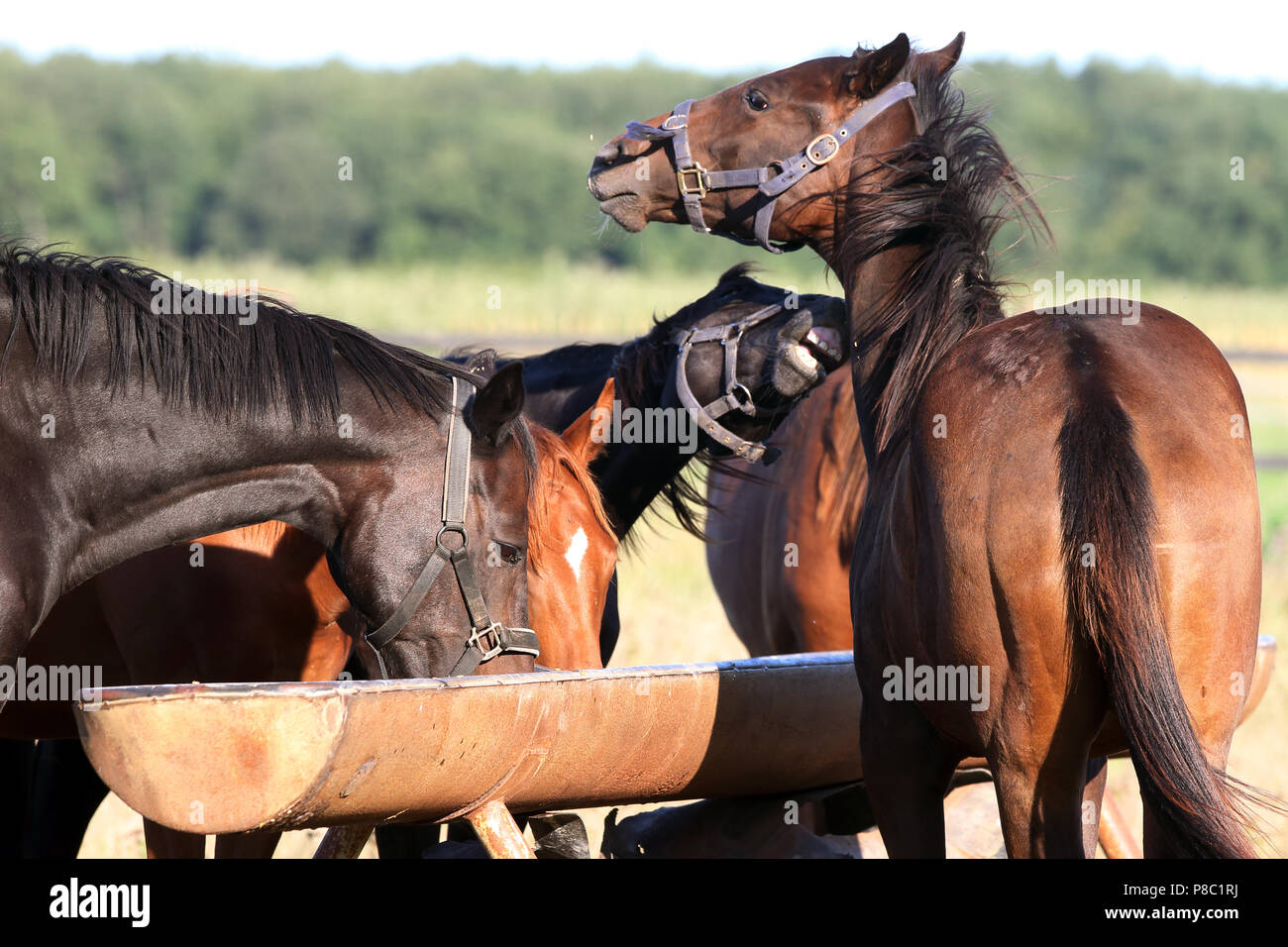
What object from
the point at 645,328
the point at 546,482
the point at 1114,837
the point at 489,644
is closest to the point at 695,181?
the point at 546,482

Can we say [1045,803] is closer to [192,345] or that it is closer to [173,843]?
[192,345]

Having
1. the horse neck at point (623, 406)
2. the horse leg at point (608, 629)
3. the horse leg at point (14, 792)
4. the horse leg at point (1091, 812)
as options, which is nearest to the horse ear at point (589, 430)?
the horse neck at point (623, 406)

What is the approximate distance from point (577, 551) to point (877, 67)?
174 cm

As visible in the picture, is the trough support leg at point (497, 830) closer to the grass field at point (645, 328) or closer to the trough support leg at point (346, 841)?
the trough support leg at point (346, 841)

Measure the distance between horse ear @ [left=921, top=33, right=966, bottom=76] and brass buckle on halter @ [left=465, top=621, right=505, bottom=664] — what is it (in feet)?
7.32

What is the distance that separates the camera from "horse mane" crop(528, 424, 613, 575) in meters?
A: 3.57

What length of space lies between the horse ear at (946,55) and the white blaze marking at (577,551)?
6.00 feet

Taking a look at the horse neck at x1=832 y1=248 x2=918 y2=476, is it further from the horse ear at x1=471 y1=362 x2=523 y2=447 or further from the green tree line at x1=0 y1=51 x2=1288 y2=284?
the green tree line at x1=0 y1=51 x2=1288 y2=284

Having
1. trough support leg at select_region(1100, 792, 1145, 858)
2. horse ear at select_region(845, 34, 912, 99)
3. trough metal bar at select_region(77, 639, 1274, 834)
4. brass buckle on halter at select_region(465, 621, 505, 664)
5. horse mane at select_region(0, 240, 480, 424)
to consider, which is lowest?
trough support leg at select_region(1100, 792, 1145, 858)

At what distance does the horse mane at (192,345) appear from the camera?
304 cm

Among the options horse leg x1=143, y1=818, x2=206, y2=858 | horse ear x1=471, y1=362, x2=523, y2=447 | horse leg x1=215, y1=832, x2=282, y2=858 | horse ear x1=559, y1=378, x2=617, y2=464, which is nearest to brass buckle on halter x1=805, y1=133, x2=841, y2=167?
horse ear x1=559, y1=378, x2=617, y2=464

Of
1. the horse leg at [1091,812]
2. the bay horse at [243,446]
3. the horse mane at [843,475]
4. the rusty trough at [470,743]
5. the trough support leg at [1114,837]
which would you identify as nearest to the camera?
the rusty trough at [470,743]

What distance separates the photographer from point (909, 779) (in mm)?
3379
